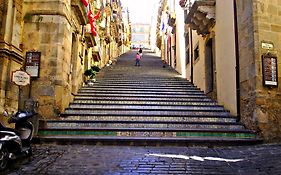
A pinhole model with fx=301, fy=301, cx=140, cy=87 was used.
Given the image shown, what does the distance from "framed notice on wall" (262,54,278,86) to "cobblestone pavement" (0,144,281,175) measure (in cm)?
178

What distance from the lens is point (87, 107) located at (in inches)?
393

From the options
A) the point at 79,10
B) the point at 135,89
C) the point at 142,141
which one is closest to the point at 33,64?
the point at 79,10

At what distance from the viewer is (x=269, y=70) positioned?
7961 millimetres

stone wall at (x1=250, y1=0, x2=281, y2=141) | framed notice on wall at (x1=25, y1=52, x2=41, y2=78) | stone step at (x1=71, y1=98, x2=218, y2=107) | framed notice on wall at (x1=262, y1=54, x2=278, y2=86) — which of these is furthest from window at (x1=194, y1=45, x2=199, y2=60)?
framed notice on wall at (x1=25, y1=52, x2=41, y2=78)

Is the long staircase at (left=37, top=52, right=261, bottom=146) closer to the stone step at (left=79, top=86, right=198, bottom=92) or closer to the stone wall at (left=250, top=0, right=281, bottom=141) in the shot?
the stone step at (left=79, top=86, right=198, bottom=92)

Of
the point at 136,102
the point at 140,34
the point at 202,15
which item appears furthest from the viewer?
the point at 140,34

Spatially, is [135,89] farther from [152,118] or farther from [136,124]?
[136,124]

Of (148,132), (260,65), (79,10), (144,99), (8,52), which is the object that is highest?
(79,10)

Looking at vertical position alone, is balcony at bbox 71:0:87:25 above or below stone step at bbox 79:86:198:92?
above

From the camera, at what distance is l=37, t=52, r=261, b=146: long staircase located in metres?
7.29

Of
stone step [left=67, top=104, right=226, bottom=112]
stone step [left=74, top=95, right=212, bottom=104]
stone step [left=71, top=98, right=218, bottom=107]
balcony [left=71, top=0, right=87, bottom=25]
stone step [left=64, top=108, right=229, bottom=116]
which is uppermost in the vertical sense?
balcony [left=71, top=0, right=87, bottom=25]

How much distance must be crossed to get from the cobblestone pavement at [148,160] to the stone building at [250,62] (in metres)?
1.09

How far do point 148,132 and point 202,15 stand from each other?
6678 millimetres

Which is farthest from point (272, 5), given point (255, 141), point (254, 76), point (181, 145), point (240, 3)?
point (181, 145)
